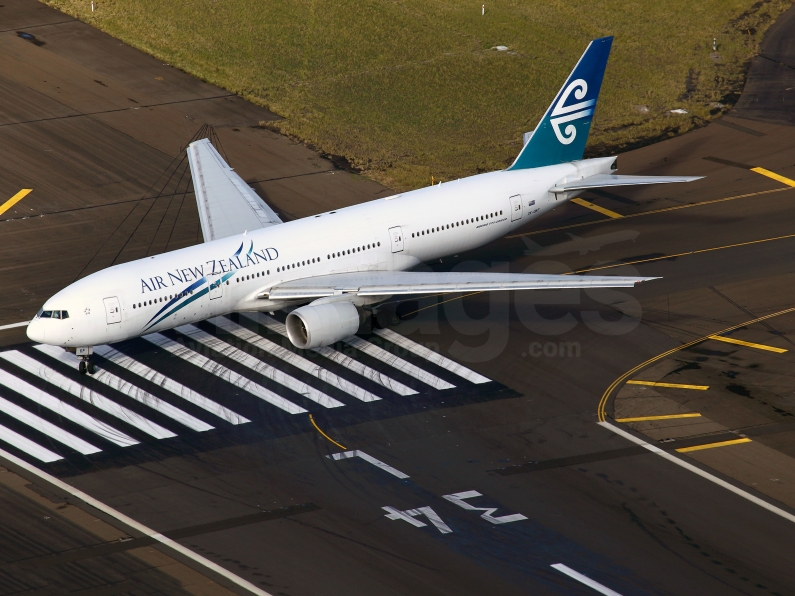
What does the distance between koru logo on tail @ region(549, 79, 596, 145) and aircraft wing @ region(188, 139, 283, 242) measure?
14941mm

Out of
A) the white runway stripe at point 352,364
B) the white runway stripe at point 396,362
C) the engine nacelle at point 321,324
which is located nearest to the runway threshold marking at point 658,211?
the white runway stripe at point 396,362

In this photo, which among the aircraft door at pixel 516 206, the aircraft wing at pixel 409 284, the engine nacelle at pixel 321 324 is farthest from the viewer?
the aircraft door at pixel 516 206

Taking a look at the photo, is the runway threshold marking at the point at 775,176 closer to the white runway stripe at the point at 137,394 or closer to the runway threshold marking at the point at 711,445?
the runway threshold marking at the point at 711,445

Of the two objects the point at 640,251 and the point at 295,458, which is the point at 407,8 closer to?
the point at 640,251

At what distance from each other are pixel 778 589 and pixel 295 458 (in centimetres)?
1761

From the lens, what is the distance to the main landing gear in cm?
4562

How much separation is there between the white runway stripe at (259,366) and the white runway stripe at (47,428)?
328 inches

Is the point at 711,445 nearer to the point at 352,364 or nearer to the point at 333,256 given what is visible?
the point at 352,364

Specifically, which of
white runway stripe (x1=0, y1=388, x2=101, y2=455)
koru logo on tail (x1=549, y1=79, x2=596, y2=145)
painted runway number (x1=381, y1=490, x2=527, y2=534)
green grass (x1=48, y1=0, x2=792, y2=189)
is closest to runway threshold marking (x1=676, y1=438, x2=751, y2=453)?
painted runway number (x1=381, y1=490, x2=527, y2=534)


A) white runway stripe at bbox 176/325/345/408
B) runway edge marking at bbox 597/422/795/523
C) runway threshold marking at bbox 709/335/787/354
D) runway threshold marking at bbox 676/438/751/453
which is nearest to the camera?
runway edge marking at bbox 597/422/795/523

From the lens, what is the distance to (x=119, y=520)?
37.5m

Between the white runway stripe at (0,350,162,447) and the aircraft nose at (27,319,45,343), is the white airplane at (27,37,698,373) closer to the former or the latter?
the aircraft nose at (27,319,45,343)

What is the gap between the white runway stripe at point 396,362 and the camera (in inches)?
1821

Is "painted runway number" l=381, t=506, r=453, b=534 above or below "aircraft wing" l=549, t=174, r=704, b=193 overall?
below
